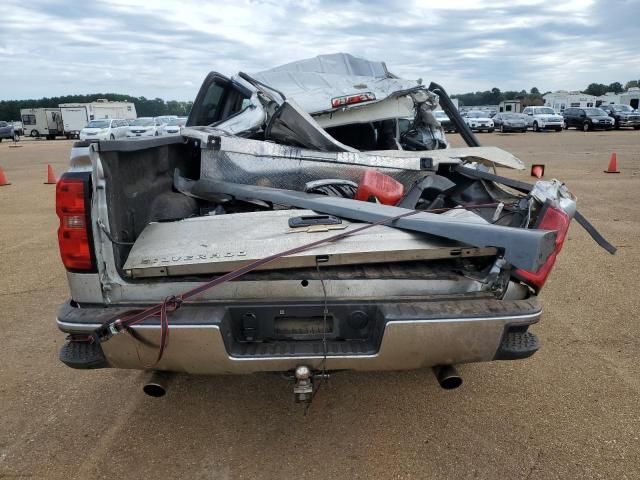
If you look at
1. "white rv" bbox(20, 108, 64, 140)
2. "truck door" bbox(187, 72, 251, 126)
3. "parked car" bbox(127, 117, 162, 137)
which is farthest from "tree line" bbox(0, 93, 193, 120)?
"truck door" bbox(187, 72, 251, 126)

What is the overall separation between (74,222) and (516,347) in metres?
2.17

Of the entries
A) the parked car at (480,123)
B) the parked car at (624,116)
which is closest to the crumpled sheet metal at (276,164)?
the parked car at (480,123)

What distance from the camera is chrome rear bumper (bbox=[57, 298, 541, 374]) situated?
2289mm

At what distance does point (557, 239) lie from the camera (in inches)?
96.3

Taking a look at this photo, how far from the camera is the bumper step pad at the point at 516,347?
245 cm

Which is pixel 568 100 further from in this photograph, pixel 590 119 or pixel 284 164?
pixel 284 164

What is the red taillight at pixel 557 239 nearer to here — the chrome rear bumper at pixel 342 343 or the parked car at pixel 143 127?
the chrome rear bumper at pixel 342 343

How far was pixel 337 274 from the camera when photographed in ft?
8.14

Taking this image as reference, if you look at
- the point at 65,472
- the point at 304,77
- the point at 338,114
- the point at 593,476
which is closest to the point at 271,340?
the point at 65,472

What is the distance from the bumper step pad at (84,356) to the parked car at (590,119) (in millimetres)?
35748

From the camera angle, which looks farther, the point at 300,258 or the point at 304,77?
the point at 304,77

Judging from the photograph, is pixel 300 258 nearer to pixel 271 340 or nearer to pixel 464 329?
pixel 271 340

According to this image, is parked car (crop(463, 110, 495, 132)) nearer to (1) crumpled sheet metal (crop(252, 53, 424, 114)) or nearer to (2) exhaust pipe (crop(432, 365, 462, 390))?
(1) crumpled sheet metal (crop(252, 53, 424, 114))

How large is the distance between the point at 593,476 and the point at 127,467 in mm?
2283
